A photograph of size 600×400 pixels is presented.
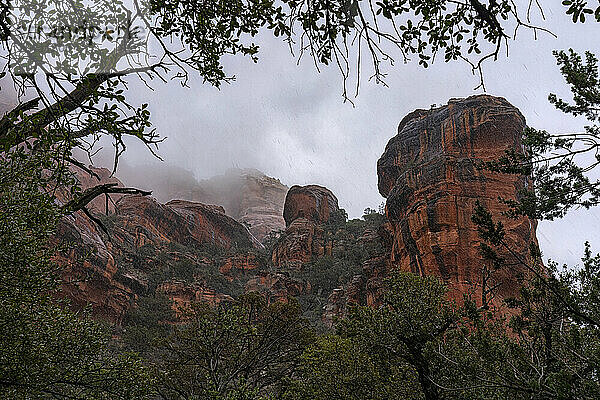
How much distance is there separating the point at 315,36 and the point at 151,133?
77.6 inches

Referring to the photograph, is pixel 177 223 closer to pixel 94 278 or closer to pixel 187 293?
pixel 187 293

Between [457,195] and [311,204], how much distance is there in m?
30.0

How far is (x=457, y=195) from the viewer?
2894cm

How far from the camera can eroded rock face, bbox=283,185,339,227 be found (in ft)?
186

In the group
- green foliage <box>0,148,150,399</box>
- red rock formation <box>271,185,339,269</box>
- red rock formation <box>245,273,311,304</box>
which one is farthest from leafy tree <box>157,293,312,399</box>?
red rock formation <box>271,185,339,269</box>

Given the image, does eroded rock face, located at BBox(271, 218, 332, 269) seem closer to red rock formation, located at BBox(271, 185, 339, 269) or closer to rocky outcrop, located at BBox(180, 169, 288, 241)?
red rock formation, located at BBox(271, 185, 339, 269)

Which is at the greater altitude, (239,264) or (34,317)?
(239,264)

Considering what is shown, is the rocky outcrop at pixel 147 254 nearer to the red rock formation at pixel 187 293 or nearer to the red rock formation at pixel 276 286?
the red rock formation at pixel 187 293

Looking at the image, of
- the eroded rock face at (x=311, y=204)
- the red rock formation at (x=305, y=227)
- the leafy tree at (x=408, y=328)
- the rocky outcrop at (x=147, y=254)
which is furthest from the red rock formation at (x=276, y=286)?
the leafy tree at (x=408, y=328)

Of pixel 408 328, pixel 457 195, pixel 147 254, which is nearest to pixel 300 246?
pixel 147 254

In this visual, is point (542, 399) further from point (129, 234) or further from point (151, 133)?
point (129, 234)

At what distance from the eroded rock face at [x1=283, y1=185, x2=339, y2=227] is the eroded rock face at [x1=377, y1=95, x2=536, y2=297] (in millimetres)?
22563

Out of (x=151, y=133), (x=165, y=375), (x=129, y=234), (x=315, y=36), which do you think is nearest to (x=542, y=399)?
(x=315, y=36)

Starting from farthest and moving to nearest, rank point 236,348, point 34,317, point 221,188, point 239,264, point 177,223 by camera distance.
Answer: point 221,188
point 177,223
point 239,264
point 236,348
point 34,317
